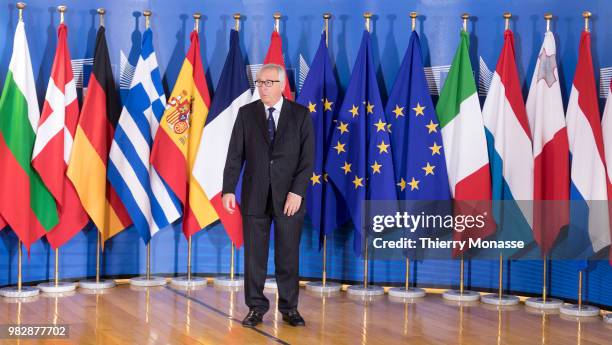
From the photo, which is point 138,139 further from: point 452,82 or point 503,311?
point 503,311

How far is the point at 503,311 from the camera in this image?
6.00 metres

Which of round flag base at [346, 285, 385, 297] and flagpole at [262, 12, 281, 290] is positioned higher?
flagpole at [262, 12, 281, 290]

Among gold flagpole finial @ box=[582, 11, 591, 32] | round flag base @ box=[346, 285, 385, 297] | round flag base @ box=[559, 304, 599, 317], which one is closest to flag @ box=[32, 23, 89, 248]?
round flag base @ box=[346, 285, 385, 297]

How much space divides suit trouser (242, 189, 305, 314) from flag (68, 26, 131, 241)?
184 cm

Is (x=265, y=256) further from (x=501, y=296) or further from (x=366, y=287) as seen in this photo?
(x=501, y=296)

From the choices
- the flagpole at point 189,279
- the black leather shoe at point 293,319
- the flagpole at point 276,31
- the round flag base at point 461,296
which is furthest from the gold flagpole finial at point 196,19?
the round flag base at point 461,296

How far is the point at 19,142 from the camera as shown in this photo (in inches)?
243

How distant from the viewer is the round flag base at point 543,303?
20.1 ft

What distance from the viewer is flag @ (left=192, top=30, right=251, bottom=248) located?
264 inches

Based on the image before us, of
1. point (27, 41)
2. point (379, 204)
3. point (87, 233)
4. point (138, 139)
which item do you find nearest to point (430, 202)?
point (379, 204)

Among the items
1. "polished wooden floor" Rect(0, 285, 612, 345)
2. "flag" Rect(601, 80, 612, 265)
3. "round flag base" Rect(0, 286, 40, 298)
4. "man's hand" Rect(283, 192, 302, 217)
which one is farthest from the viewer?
"round flag base" Rect(0, 286, 40, 298)

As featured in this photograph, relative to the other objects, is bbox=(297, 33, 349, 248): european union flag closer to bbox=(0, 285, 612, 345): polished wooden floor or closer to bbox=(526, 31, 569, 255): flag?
bbox=(0, 285, 612, 345): polished wooden floor

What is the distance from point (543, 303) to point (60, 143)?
12.4ft

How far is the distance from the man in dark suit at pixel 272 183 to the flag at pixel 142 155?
5.64 feet
